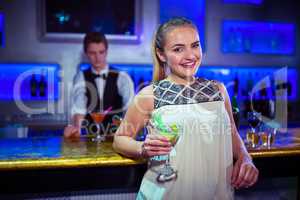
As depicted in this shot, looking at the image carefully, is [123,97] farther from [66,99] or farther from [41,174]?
[41,174]

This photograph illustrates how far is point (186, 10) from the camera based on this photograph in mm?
3871

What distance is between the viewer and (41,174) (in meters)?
1.79

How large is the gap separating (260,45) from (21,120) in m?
2.84

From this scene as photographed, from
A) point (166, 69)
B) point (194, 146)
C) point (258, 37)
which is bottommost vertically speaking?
point (194, 146)

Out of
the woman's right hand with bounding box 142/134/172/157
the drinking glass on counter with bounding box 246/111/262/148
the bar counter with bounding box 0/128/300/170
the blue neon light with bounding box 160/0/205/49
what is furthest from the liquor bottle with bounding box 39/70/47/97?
the woman's right hand with bounding box 142/134/172/157

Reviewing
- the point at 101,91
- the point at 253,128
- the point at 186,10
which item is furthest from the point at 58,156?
the point at 186,10

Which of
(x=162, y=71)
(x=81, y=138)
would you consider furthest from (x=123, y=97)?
(x=162, y=71)

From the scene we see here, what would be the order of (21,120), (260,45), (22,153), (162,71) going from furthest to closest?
(260,45), (21,120), (22,153), (162,71)

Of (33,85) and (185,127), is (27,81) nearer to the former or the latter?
(33,85)

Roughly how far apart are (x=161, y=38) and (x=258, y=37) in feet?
9.70

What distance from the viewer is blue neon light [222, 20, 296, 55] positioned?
13.0 feet

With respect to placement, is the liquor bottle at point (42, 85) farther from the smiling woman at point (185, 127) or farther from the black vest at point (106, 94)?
the smiling woman at point (185, 127)

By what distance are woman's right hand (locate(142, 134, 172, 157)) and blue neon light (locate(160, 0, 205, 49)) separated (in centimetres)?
262

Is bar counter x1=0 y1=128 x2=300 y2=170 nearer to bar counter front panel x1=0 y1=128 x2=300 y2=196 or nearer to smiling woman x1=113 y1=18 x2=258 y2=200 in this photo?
bar counter front panel x1=0 y1=128 x2=300 y2=196
